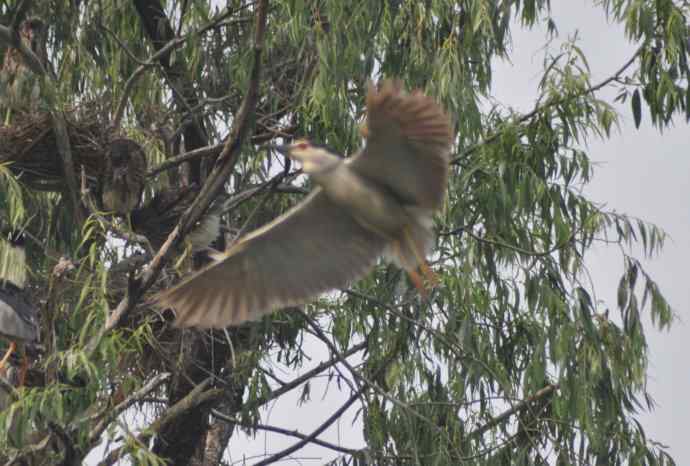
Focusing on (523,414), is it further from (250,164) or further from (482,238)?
(250,164)

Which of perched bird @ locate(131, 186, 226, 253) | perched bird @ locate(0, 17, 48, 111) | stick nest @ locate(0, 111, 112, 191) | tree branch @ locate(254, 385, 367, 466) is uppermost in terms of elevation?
perched bird @ locate(0, 17, 48, 111)

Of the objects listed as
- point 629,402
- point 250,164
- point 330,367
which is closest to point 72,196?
point 250,164

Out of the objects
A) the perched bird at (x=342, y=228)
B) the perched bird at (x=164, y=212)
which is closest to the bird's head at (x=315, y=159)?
the perched bird at (x=342, y=228)

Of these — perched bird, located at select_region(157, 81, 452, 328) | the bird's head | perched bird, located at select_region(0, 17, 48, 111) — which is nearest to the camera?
perched bird, located at select_region(157, 81, 452, 328)

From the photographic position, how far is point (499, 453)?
17.2ft

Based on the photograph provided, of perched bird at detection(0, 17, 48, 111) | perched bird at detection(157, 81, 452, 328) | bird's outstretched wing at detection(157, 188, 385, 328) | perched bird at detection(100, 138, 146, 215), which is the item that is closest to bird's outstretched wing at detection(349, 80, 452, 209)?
perched bird at detection(157, 81, 452, 328)

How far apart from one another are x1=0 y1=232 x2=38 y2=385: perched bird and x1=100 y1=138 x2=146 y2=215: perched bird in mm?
416

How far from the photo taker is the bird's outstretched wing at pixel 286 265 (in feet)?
14.3

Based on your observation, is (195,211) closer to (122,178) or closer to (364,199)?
(364,199)

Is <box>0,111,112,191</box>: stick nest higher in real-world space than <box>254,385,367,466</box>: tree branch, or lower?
higher

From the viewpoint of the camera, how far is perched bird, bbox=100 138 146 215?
18.1 ft

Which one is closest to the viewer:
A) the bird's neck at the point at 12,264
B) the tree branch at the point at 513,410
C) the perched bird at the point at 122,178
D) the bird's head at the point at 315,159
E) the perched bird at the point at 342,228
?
the perched bird at the point at 342,228

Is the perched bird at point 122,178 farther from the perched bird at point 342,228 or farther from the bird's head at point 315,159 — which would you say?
the bird's head at point 315,159

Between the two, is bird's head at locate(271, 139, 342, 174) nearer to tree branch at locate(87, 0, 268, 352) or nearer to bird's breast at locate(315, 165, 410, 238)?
bird's breast at locate(315, 165, 410, 238)
